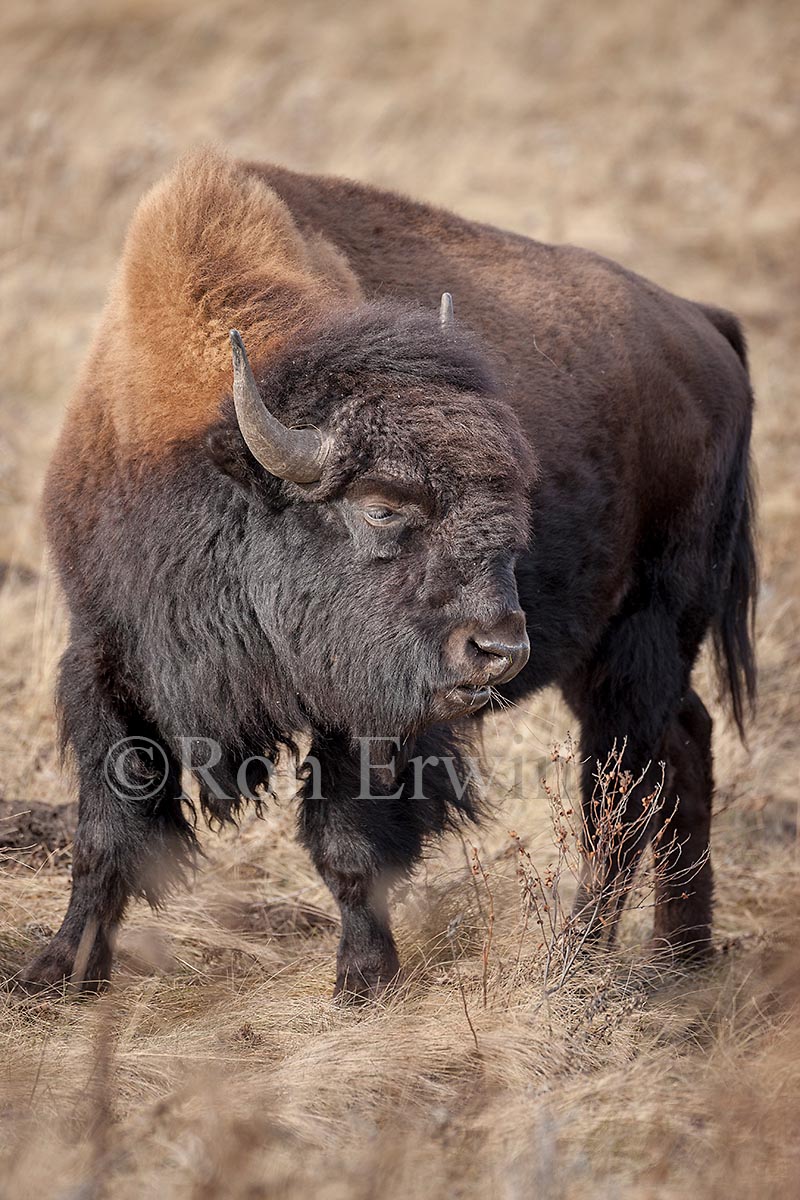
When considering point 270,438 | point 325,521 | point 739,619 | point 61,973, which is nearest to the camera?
point 270,438

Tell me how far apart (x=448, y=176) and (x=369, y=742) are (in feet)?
40.0

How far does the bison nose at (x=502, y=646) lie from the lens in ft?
12.6

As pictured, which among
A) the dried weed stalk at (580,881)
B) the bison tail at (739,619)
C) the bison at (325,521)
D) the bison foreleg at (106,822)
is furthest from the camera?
the bison tail at (739,619)

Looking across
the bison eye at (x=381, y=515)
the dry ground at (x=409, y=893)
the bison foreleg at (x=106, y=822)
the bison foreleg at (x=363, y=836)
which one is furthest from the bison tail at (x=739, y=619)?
the bison foreleg at (x=106, y=822)

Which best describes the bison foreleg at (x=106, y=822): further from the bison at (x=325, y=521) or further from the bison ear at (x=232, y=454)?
the bison ear at (x=232, y=454)

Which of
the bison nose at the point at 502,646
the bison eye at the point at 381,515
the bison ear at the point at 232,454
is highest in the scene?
the bison ear at the point at 232,454

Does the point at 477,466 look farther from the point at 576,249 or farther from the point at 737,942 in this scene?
the point at 737,942

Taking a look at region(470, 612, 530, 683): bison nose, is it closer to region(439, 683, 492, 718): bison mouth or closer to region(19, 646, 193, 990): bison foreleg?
region(439, 683, 492, 718): bison mouth

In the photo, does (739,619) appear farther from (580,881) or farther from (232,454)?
(232,454)

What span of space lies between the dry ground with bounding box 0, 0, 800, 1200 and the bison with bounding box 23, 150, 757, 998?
457mm

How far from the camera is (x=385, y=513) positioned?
393 centimetres

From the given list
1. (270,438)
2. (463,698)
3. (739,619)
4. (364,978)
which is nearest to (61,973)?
(364,978)

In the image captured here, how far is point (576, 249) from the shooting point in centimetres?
612

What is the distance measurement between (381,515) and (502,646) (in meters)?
0.53
